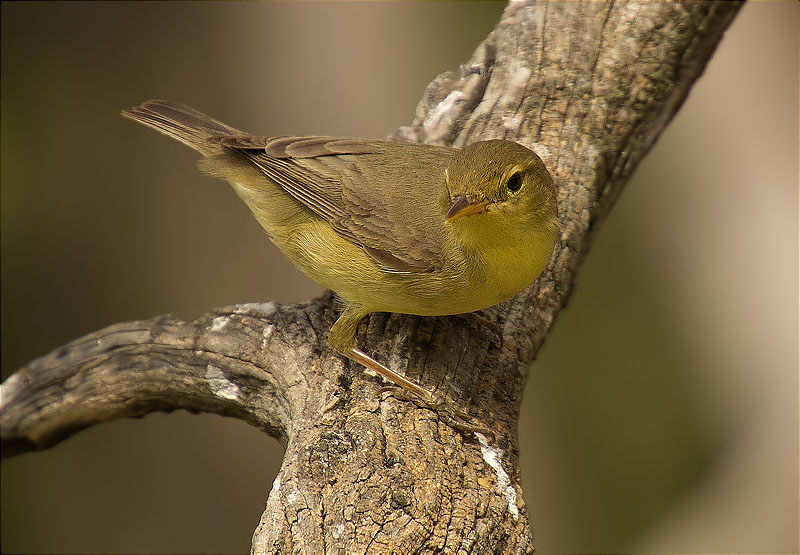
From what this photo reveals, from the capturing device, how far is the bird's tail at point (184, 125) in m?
4.21

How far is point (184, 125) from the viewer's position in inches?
169

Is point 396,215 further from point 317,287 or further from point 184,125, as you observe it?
point 317,287

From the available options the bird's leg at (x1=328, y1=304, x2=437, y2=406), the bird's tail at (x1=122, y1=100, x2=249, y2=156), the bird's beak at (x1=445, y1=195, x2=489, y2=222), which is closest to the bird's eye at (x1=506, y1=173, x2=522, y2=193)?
the bird's beak at (x1=445, y1=195, x2=489, y2=222)

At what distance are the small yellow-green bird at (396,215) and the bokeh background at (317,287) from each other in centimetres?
245

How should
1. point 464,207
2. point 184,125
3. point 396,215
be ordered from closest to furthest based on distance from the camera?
point 464,207 < point 396,215 < point 184,125

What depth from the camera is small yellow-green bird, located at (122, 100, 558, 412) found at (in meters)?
3.30

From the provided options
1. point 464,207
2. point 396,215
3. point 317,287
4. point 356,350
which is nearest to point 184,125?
point 396,215

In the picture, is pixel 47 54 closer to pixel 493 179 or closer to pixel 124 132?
pixel 124 132

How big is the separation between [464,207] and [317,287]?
11.7ft

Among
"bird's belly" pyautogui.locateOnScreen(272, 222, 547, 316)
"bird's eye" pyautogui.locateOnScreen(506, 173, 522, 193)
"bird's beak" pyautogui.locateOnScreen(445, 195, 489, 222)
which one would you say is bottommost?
"bird's belly" pyautogui.locateOnScreen(272, 222, 547, 316)

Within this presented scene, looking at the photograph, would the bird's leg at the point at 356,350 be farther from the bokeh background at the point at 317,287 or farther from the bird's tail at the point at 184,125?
the bokeh background at the point at 317,287

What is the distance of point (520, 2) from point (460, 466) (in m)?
3.03

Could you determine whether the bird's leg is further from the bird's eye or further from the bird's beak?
the bird's eye

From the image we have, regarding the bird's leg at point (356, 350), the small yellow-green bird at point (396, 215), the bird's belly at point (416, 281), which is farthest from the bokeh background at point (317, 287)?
the bird's leg at point (356, 350)
